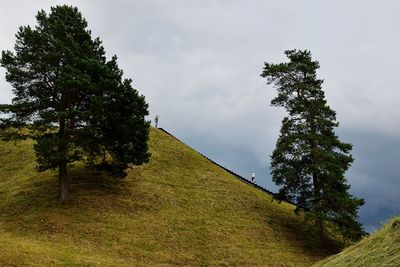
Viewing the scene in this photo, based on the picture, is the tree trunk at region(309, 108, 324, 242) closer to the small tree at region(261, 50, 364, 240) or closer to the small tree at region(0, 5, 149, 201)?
the small tree at region(261, 50, 364, 240)

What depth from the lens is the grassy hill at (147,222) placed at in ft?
92.3

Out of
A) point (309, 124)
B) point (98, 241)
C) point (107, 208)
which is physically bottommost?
point (98, 241)

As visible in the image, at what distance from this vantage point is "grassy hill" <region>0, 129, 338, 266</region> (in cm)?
2814

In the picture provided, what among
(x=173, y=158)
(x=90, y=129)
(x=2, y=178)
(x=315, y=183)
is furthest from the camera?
(x=173, y=158)

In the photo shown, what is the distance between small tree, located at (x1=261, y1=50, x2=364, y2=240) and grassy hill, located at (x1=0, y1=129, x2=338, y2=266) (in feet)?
8.96

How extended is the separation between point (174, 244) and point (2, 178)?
2107 cm

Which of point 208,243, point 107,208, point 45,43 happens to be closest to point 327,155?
point 208,243

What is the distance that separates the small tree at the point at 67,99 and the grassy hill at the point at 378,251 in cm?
2681

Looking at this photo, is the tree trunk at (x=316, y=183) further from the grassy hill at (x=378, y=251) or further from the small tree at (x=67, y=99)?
the grassy hill at (x=378, y=251)

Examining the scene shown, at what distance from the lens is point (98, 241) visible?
29578 millimetres

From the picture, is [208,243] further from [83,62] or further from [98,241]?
[83,62]

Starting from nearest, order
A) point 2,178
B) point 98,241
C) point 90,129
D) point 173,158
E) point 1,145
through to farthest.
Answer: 1. point 98,241
2. point 90,129
3. point 2,178
4. point 173,158
5. point 1,145

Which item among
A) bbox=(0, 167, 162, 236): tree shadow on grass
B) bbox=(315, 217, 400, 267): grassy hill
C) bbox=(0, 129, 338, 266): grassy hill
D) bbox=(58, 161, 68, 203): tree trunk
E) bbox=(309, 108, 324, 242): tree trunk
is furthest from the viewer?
bbox=(58, 161, 68, 203): tree trunk

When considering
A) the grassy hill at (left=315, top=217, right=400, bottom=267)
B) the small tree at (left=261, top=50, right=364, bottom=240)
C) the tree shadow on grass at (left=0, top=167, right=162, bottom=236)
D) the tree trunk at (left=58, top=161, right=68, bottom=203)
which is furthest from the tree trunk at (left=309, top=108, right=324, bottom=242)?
the grassy hill at (left=315, top=217, right=400, bottom=267)
